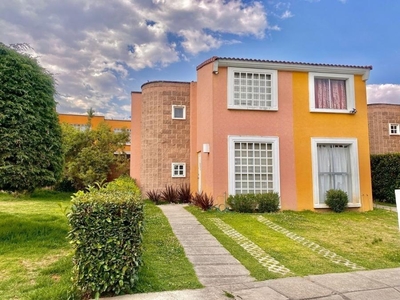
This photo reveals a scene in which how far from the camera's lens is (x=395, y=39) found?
1475cm

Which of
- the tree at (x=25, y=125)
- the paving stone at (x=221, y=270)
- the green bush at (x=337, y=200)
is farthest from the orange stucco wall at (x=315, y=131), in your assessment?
the tree at (x=25, y=125)

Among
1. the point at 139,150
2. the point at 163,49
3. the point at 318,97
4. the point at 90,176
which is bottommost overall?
the point at 90,176

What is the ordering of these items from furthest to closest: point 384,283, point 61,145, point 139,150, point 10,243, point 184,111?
1. point 139,150
2. point 184,111
3. point 61,145
4. point 10,243
5. point 384,283

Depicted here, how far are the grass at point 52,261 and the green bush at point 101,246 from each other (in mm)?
398

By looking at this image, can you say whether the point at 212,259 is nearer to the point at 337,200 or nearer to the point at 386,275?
the point at 386,275

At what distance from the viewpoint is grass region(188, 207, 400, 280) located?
19.9ft

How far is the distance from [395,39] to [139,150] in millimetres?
14965

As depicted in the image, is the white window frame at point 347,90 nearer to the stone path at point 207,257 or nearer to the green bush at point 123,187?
the stone path at point 207,257

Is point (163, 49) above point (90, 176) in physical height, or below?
above

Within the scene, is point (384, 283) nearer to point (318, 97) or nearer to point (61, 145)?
point (61, 145)

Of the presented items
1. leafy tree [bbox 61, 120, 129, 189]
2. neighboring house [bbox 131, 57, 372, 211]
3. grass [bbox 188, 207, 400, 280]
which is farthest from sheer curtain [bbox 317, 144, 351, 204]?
leafy tree [bbox 61, 120, 129, 189]

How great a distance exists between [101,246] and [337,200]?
1120 cm

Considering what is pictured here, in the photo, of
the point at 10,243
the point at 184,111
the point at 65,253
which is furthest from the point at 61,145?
the point at 184,111

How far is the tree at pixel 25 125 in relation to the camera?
764 centimetres
